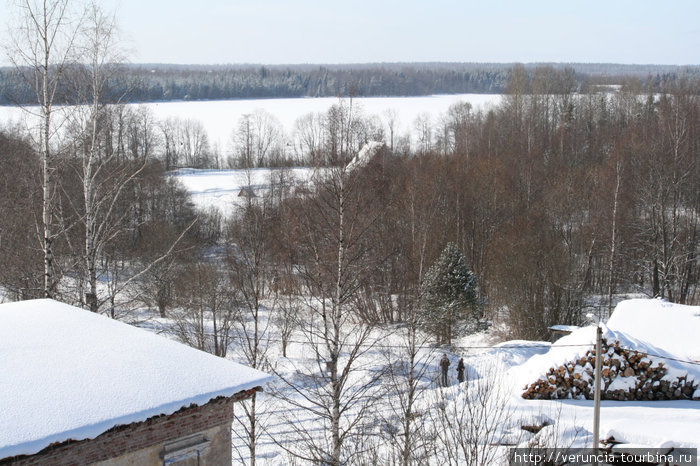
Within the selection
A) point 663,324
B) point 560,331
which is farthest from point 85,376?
point 560,331

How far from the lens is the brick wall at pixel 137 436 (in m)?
5.44

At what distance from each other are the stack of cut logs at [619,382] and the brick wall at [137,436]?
948 centimetres

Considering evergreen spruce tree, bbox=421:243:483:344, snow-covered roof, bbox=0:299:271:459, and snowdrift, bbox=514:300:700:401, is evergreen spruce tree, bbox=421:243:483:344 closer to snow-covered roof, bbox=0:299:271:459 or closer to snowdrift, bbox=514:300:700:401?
snowdrift, bbox=514:300:700:401

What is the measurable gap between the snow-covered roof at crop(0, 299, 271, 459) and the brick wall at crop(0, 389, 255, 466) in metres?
0.21

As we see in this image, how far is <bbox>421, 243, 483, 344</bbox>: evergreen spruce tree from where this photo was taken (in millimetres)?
22125

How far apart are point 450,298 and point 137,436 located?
17707 mm

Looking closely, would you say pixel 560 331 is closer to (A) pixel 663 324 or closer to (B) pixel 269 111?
(A) pixel 663 324

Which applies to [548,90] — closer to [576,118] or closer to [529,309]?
[576,118]

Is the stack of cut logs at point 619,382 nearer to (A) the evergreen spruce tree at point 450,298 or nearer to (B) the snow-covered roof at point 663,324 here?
(B) the snow-covered roof at point 663,324

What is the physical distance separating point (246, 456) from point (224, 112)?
3233 inches

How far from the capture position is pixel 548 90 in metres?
62.0

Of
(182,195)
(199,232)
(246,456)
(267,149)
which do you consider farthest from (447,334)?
(267,149)

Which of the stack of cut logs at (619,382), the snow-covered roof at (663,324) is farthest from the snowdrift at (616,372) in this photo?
the snow-covered roof at (663,324)

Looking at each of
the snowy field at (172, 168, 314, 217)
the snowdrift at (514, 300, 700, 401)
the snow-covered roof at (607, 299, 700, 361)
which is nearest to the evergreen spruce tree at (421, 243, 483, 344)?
the snow-covered roof at (607, 299, 700, 361)
